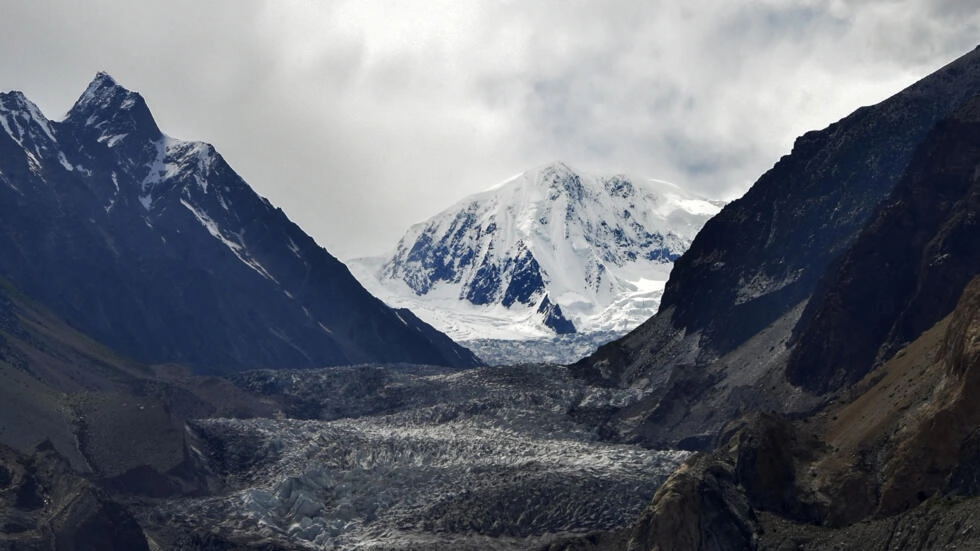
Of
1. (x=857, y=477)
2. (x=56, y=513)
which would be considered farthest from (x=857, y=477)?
(x=56, y=513)

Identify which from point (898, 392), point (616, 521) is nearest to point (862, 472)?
point (898, 392)

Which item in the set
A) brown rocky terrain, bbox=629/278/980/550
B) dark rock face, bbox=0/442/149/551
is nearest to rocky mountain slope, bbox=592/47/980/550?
brown rocky terrain, bbox=629/278/980/550

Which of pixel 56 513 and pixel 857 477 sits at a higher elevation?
pixel 857 477

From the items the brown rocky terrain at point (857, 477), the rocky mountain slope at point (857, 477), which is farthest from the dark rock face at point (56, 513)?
the rocky mountain slope at point (857, 477)

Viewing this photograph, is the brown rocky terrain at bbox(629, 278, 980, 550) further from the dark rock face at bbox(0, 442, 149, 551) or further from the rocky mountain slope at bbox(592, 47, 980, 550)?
the dark rock face at bbox(0, 442, 149, 551)

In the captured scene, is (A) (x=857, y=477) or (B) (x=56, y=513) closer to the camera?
(A) (x=857, y=477)

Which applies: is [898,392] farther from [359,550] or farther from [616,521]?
[359,550]

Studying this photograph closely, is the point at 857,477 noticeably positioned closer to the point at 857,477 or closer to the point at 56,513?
the point at 857,477

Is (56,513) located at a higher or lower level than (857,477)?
lower

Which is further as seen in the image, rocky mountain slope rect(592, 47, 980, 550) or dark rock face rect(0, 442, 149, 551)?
→ dark rock face rect(0, 442, 149, 551)
